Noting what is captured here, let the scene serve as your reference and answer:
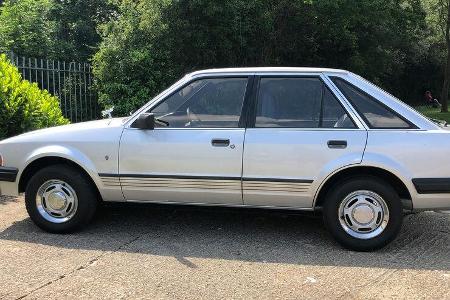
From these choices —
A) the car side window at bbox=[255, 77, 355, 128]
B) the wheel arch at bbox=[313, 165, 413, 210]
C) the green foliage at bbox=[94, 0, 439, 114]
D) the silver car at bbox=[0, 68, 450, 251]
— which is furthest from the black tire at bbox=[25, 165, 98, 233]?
the green foliage at bbox=[94, 0, 439, 114]

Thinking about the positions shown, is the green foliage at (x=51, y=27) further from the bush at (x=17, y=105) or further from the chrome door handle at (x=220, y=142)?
the chrome door handle at (x=220, y=142)

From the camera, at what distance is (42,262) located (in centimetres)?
471

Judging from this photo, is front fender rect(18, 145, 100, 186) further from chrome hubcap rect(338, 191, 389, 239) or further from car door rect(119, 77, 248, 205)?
chrome hubcap rect(338, 191, 389, 239)

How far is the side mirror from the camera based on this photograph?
5.18 m

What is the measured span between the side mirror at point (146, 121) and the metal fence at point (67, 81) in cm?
578

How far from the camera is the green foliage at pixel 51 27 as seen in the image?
517 inches

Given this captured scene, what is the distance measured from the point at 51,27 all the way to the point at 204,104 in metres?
11.0

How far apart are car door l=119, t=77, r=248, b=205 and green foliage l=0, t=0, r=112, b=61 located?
820 centimetres

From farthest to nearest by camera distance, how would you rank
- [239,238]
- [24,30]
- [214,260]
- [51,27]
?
[51,27] < [24,30] < [239,238] < [214,260]

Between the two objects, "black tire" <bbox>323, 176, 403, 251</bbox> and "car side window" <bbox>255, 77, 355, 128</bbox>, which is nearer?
"black tire" <bbox>323, 176, 403, 251</bbox>

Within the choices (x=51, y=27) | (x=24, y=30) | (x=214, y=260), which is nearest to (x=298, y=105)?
(x=214, y=260)

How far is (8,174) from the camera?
554 cm

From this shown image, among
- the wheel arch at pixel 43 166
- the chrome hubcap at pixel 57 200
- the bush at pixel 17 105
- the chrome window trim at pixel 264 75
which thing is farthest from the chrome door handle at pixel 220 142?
the bush at pixel 17 105

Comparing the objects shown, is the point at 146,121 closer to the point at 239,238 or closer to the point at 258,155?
the point at 258,155
